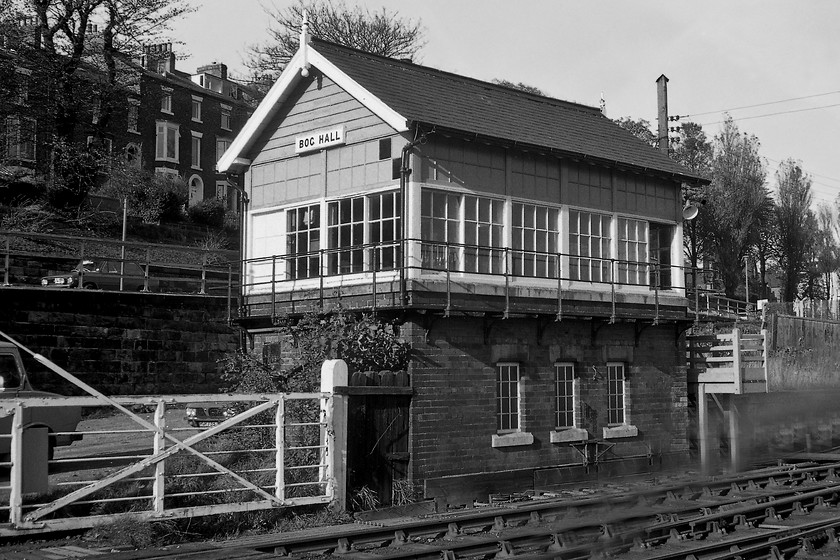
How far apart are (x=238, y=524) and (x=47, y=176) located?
27.9 m

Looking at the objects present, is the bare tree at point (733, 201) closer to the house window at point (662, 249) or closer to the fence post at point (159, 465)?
the house window at point (662, 249)

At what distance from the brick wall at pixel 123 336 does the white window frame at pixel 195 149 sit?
30661 mm

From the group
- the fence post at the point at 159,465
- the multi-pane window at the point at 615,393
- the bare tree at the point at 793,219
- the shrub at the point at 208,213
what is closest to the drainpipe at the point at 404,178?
the fence post at the point at 159,465

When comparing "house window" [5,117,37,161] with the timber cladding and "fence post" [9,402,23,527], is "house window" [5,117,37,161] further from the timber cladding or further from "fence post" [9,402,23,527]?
"fence post" [9,402,23,527]

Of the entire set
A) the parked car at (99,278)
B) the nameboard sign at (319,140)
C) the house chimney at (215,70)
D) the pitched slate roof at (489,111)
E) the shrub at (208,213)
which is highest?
the house chimney at (215,70)

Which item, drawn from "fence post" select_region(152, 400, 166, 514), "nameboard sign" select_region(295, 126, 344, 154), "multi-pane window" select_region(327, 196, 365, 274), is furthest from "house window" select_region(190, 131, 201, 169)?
"fence post" select_region(152, 400, 166, 514)

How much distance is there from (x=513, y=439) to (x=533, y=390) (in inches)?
47.6

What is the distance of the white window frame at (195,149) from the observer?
54750 millimetres

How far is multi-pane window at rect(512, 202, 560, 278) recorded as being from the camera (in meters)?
19.1

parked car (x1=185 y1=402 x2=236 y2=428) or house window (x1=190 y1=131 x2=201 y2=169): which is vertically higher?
house window (x1=190 y1=131 x2=201 y2=169)

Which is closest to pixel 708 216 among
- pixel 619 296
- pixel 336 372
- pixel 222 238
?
pixel 222 238

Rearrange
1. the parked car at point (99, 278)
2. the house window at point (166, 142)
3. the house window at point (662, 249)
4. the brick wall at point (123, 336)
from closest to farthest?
the brick wall at point (123, 336) → the house window at point (662, 249) → the parked car at point (99, 278) → the house window at point (166, 142)

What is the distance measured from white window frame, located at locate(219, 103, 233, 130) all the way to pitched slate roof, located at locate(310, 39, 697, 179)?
123ft

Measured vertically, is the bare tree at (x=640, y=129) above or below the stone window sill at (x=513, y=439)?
above
